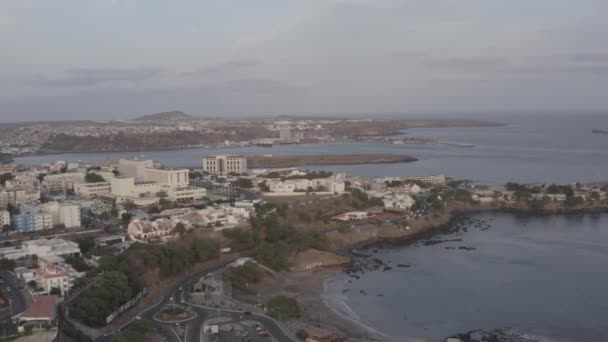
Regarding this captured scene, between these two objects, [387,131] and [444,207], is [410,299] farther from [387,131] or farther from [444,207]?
[387,131]

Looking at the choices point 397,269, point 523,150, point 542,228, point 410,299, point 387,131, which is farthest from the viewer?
point 387,131

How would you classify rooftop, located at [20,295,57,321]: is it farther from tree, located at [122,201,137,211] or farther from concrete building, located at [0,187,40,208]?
concrete building, located at [0,187,40,208]

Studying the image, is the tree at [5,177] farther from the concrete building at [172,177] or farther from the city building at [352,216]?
the city building at [352,216]

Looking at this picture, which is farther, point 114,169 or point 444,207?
point 114,169

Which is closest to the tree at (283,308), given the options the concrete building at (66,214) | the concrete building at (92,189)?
the concrete building at (66,214)

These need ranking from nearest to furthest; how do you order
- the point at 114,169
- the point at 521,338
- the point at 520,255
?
1. the point at 521,338
2. the point at 520,255
3. the point at 114,169

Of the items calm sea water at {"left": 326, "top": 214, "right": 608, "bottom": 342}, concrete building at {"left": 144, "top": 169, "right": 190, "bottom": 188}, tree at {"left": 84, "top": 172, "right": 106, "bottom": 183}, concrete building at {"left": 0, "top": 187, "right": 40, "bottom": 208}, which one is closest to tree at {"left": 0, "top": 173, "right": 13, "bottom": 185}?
tree at {"left": 84, "top": 172, "right": 106, "bottom": 183}

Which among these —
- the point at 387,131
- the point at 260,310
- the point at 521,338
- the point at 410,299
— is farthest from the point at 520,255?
the point at 387,131
